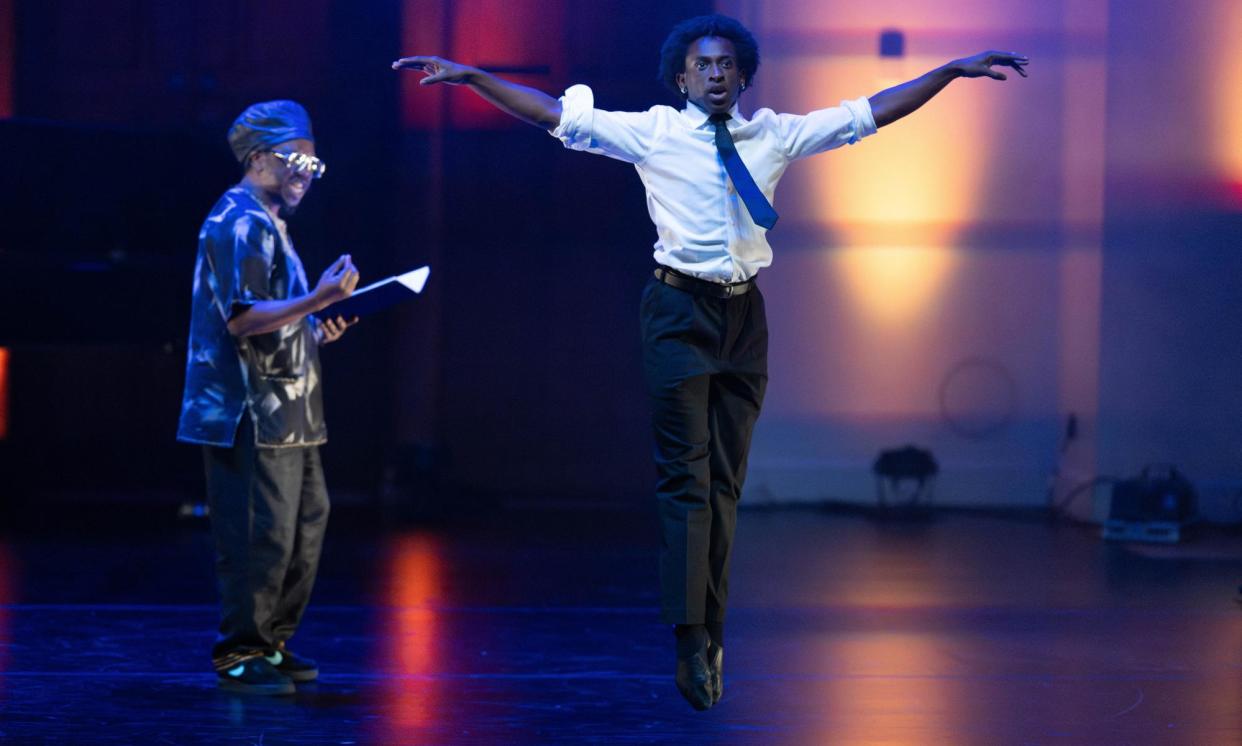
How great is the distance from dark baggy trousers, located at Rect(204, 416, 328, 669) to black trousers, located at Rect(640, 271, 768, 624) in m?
0.93

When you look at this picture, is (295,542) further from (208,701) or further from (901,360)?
(901,360)

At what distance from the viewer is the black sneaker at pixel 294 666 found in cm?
318

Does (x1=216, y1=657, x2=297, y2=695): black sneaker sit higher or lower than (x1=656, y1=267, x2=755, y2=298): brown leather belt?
lower

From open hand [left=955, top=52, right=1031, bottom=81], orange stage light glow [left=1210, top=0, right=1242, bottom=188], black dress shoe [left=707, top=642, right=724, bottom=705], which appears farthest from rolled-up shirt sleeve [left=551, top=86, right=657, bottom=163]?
orange stage light glow [left=1210, top=0, right=1242, bottom=188]

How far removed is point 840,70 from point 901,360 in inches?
53.2

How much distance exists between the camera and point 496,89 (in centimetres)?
252

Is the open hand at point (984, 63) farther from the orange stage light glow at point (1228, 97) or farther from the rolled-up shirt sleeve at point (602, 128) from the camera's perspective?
the orange stage light glow at point (1228, 97)

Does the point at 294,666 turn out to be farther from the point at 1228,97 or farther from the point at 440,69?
the point at 1228,97

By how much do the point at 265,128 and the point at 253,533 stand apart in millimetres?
872

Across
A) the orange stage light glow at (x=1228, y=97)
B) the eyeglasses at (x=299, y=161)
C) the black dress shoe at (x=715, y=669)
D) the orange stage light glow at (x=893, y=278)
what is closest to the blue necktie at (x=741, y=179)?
the black dress shoe at (x=715, y=669)

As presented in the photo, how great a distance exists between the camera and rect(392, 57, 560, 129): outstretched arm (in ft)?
8.18

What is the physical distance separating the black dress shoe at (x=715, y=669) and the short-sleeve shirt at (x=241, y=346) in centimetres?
105

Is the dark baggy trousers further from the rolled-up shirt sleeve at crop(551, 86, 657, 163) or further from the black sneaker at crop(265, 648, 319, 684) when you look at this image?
the rolled-up shirt sleeve at crop(551, 86, 657, 163)

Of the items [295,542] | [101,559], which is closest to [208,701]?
[295,542]
